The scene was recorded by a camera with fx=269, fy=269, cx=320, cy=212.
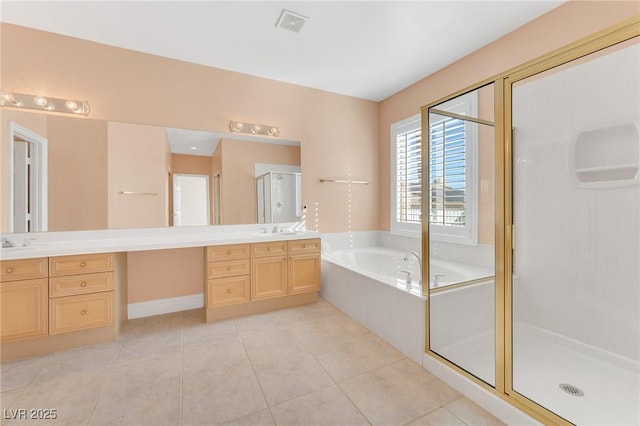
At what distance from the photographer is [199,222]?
9.68 feet

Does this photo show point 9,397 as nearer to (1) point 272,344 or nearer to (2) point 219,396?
(2) point 219,396

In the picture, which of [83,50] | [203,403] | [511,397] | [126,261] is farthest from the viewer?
[126,261]

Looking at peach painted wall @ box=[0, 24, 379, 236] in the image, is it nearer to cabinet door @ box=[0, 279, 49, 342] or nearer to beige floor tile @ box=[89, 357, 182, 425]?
cabinet door @ box=[0, 279, 49, 342]

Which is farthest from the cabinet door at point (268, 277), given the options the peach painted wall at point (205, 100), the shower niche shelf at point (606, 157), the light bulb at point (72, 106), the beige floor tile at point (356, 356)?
the shower niche shelf at point (606, 157)

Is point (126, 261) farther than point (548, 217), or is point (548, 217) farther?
point (126, 261)

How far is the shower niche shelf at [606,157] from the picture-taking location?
5.86 feet

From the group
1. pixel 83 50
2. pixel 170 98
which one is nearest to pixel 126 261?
pixel 170 98

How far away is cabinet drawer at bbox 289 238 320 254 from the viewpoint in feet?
9.61

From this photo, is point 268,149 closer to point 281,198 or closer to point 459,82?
point 281,198

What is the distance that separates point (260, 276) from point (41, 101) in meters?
2.48

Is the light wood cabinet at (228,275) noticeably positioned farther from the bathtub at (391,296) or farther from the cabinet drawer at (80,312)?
the bathtub at (391,296)

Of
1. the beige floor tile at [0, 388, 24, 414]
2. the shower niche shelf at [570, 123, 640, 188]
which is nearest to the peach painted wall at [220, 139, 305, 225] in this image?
the beige floor tile at [0, 388, 24, 414]

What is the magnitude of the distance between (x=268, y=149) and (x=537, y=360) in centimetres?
313

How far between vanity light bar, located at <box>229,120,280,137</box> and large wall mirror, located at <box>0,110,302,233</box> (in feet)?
0.26
